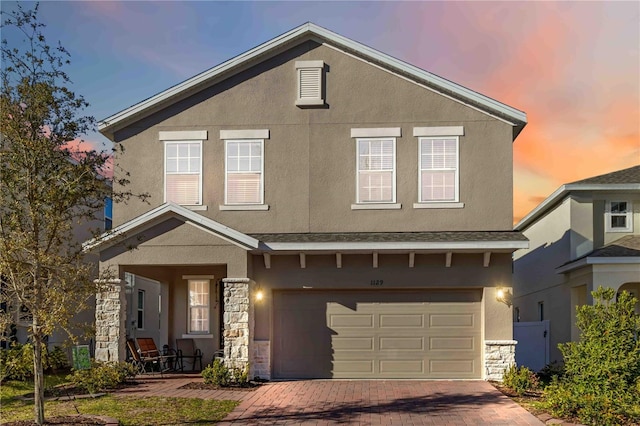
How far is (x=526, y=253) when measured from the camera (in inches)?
1106

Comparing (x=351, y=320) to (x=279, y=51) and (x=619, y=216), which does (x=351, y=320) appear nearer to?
(x=279, y=51)

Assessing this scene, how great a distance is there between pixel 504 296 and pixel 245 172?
717 cm

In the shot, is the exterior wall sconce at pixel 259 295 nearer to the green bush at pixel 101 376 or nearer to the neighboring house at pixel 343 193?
the neighboring house at pixel 343 193

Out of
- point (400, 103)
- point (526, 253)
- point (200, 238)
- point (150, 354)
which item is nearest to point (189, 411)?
point (200, 238)

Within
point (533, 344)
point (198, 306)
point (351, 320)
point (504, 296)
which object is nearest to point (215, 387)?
point (351, 320)

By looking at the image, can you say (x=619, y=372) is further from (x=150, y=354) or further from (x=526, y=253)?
(x=526, y=253)

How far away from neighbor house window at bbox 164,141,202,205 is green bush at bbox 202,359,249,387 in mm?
4604

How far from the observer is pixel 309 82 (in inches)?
740

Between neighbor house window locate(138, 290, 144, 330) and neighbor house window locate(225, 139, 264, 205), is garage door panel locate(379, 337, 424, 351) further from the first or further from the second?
neighbor house window locate(138, 290, 144, 330)

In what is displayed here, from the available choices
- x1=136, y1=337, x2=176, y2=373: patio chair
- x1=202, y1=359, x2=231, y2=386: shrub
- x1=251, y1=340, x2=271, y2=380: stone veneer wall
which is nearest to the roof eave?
x1=251, y1=340, x2=271, y2=380: stone veneer wall

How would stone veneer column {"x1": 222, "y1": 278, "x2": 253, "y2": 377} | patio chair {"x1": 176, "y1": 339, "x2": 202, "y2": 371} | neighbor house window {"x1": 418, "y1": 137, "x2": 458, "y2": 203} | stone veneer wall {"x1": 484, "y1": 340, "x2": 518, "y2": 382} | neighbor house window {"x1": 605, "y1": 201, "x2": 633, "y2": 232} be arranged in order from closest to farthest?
stone veneer column {"x1": 222, "y1": 278, "x2": 253, "y2": 377}
stone veneer wall {"x1": 484, "y1": 340, "x2": 518, "y2": 382}
neighbor house window {"x1": 418, "y1": 137, "x2": 458, "y2": 203}
patio chair {"x1": 176, "y1": 339, "x2": 202, "y2": 371}
neighbor house window {"x1": 605, "y1": 201, "x2": 633, "y2": 232}

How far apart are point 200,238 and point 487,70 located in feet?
34.6

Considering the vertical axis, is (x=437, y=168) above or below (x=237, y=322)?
above

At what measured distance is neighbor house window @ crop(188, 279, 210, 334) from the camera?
68.4 feet
